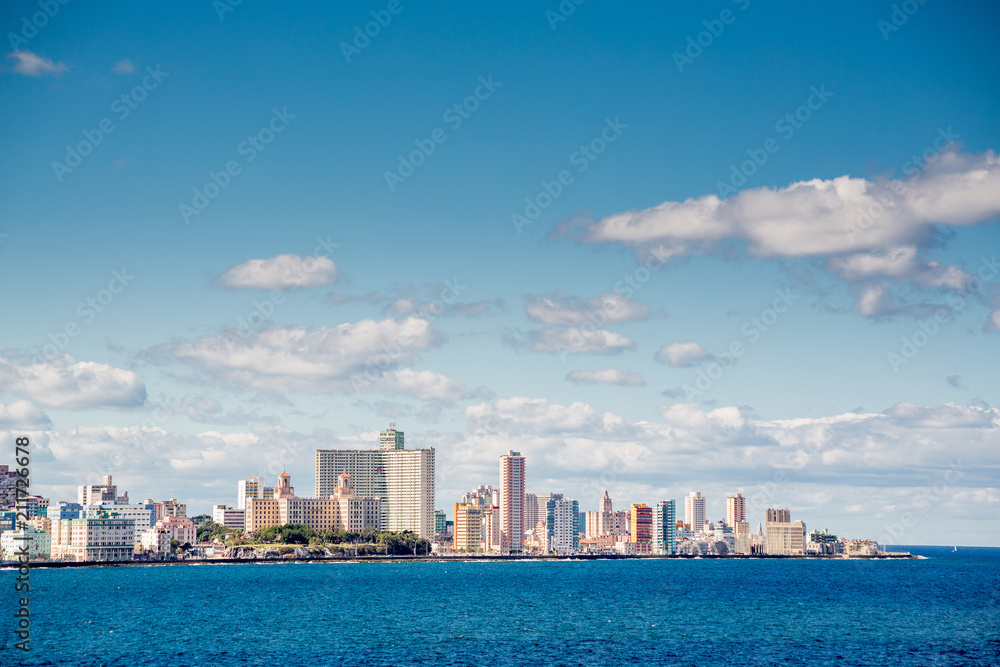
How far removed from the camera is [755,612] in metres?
126

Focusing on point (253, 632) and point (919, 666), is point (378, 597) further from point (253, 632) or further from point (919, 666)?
point (919, 666)

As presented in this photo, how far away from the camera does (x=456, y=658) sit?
8138cm

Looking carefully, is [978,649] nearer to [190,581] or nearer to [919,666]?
[919,666]

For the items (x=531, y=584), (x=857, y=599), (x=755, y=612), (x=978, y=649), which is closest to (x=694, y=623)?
(x=755, y=612)

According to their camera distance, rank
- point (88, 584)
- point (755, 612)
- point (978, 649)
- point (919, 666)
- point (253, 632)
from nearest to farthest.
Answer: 1. point (919, 666)
2. point (978, 649)
3. point (253, 632)
4. point (755, 612)
5. point (88, 584)

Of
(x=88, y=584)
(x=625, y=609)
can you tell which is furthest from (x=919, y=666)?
(x=88, y=584)

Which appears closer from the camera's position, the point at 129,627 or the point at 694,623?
the point at 129,627

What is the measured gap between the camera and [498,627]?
10500 centimetres

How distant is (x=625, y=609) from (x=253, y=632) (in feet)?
162

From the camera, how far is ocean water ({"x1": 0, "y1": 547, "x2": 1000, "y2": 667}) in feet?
273

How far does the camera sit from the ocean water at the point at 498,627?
83125 mm

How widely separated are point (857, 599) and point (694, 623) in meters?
52.7

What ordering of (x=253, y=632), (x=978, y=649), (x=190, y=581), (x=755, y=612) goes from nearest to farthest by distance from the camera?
(x=978, y=649) < (x=253, y=632) < (x=755, y=612) < (x=190, y=581)

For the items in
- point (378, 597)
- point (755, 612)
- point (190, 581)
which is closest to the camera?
point (755, 612)
